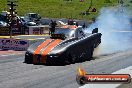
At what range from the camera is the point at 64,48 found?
14.6 metres

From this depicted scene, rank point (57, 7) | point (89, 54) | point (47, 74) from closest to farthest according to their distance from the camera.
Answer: point (47, 74)
point (89, 54)
point (57, 7)

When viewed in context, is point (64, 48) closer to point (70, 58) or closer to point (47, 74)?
point (70, 58)

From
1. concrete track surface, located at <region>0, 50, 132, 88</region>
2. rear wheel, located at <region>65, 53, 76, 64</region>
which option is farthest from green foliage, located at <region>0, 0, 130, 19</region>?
concrete track surface, located at <region>0, 50, 132, 88</region>

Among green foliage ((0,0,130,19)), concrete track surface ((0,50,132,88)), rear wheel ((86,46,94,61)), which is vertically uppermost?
concrete track surface ((0,50,132,88))

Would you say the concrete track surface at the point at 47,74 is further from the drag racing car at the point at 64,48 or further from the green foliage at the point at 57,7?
the green foliage at the point at 57,7

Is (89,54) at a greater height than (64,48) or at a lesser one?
lesser

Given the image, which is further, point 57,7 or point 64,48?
point 57,7

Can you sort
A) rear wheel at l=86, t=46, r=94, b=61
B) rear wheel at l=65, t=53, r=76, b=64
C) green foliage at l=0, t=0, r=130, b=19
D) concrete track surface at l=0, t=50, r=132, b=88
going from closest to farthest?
concrete track surface at l=0, t=50, r=132, b=88 < rear wheel at l=65, t=53, r=76, b=64 < rear wheel at l=86, t=46, r=94, b=61 < green foliage at l=0, t=0, r=130, b=19

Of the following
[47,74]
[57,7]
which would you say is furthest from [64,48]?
[57,7]

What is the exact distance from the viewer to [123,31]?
3139cm

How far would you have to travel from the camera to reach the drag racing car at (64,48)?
14.3 m

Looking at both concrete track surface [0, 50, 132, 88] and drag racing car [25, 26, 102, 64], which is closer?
concrete track surface [0, 50, 132, 88]

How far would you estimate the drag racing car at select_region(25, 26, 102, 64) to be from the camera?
1430 cm

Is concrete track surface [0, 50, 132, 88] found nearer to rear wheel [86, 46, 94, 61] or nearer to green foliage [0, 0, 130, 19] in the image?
rear wheel [86, 46, 94, 61]
